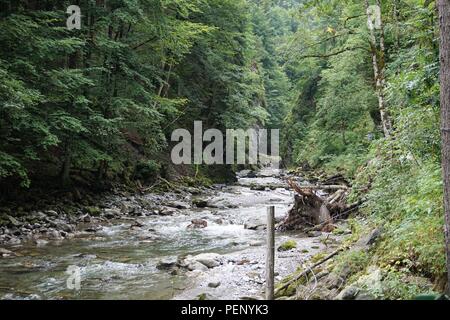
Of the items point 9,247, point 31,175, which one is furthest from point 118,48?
point 9,247

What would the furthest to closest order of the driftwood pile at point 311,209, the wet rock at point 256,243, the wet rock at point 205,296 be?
the driftwood pile at point 311,209 < the wet rock at point 256,243 < the wet rock at point 205,296

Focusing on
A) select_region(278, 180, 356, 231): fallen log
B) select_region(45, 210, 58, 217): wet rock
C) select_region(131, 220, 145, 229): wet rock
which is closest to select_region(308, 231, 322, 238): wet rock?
select_region(278, 180, 356, 231): fallen log

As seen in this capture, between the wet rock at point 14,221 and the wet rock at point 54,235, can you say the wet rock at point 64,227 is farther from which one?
the wet rock at point 14,221

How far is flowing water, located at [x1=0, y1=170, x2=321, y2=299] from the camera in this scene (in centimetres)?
688

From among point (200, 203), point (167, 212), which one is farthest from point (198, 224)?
point (200, 203)

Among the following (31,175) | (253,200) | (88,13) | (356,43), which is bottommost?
(253,200)

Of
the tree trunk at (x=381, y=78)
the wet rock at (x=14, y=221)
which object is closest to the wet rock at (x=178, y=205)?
the wet rock at (x=14, y=221)

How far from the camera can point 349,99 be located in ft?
61.8

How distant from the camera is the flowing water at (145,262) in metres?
6.88

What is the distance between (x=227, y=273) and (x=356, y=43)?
10.3 m

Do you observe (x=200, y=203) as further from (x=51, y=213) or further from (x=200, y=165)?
(x=200, y=165)

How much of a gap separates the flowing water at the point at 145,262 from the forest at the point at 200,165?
0.06 m

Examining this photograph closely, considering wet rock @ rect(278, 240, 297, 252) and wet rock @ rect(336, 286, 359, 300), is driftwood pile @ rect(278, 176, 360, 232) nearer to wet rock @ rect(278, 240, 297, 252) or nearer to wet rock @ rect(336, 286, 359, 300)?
wet rock @ rect(278, 240, 297, 252)
